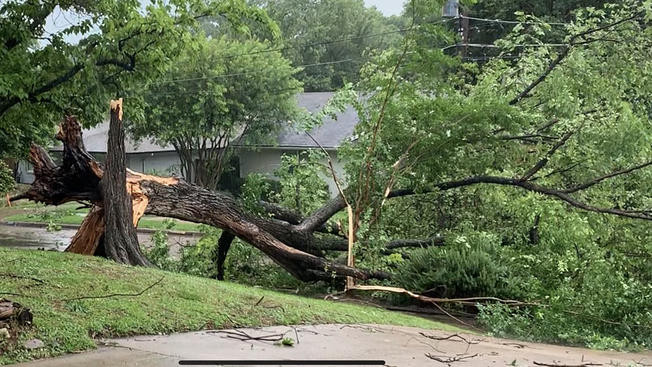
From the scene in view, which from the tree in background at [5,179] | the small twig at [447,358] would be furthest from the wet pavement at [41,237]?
the small twig at [447,358]

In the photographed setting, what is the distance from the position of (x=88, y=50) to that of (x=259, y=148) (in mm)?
25040

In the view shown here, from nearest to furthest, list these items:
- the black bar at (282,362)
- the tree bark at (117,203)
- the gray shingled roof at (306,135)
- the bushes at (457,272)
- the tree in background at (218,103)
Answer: the black bar at (282,362), the tree bark at (117,203), the bushes at (457,272), the tree in background at (218,103), the gray shingled roof at (306,135)

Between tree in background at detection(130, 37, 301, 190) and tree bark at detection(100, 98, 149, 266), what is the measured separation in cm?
1950

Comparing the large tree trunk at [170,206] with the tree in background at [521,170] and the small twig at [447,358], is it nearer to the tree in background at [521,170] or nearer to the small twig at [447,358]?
the tree in background at [521,170]

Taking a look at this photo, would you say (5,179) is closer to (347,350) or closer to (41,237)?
(41,237)

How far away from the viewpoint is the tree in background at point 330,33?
54375 millimetres

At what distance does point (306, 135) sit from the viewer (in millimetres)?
32188

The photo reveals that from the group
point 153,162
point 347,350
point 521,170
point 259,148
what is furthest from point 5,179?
point 347,350

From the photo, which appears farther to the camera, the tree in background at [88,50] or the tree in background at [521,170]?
the tree in background at [521,170]

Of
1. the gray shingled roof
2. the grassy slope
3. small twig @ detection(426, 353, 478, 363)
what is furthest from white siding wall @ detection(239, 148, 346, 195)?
small twig @ detection(426, 353, 478, 363)

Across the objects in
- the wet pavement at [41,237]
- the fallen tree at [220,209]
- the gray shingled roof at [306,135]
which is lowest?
the wet pavement at [41,237]

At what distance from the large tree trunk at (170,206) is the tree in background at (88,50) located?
2.13 ft

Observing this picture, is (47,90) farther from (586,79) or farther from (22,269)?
(586,79)

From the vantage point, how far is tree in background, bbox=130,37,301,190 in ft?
98.7
